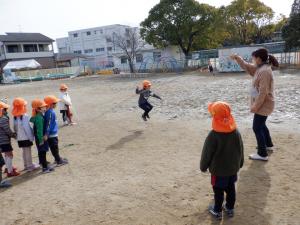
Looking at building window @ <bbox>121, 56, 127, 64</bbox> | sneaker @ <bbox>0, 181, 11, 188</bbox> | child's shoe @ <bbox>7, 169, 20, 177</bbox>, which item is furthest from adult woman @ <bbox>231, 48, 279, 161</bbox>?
building window @ <bbox>121, 56, 127, 64</bbox>

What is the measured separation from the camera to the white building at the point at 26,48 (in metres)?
51.9

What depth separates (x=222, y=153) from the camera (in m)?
3.69

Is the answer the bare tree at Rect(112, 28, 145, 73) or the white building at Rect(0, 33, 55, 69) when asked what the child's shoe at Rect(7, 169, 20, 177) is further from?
the white building at Rect(0, 33, 55, 69)

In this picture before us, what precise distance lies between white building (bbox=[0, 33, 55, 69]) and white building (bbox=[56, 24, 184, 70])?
25.0ft

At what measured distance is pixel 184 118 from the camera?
395 inches

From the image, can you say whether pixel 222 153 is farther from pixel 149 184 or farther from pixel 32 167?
pixel 32 167

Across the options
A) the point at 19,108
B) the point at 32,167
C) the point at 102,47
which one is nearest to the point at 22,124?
→ the point at 19,108

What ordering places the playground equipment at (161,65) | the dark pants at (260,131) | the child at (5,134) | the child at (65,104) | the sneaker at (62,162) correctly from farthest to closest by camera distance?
the playground equipment at (161,65)
the child at (65,104)
the sneaker at (62,162)
the child at (5,134)
the dark pants at (260,131)

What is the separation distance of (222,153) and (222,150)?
0.12 ft

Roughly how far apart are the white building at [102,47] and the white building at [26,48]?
25.0 feet

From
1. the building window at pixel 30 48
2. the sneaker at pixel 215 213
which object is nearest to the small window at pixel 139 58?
the building window at pixel 30 48

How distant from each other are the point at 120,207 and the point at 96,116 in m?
7.98

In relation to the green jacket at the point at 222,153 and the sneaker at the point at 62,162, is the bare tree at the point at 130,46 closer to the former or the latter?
the sneaker at the point at 62,162

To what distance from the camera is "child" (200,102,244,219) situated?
3637 mm
